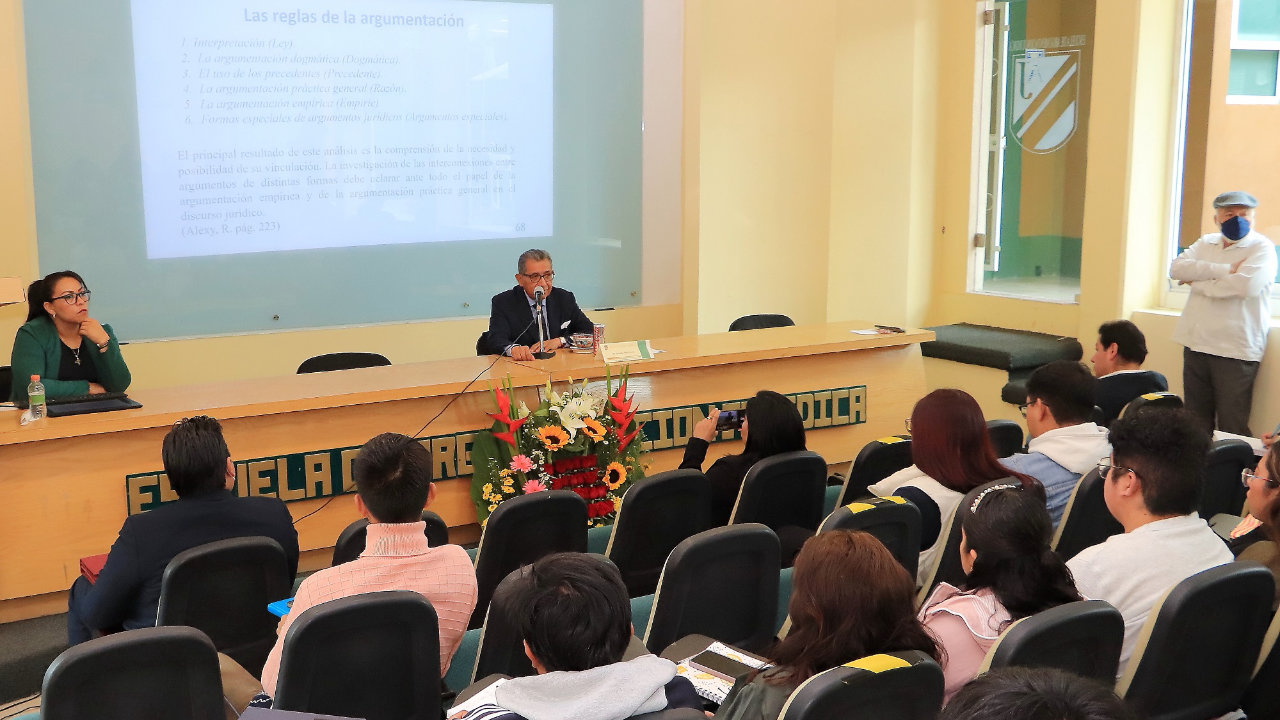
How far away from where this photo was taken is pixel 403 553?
8.49 ft

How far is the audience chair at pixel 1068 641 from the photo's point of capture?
6.42 feet

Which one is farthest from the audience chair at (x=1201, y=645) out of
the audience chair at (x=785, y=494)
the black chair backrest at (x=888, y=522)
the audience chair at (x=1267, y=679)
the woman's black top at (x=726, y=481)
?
the woman's black top at (x=726, y=481)

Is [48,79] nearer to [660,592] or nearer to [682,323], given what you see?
Result: [682,323]

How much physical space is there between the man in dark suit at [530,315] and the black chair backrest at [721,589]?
236 cm

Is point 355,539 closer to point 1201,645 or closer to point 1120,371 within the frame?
point 1201,645

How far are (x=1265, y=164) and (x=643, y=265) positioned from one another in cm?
378

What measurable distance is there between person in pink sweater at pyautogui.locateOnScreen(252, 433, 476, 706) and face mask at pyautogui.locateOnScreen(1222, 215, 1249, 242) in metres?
5.06

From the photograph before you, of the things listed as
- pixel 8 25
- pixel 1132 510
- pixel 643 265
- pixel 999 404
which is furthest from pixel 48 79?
pixel 999 404

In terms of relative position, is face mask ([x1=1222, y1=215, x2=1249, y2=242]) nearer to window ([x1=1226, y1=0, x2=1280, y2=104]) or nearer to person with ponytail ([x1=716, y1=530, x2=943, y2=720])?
window ([x1=1226, y1=0, x2=1280, y2=104])

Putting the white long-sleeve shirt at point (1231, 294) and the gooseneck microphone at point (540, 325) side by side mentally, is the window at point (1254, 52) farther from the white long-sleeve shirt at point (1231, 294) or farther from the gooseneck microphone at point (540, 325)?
the gooseneck microphone at point (540, 325)

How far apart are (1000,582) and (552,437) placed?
2.30 m

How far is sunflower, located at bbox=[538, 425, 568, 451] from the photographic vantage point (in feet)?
13.9

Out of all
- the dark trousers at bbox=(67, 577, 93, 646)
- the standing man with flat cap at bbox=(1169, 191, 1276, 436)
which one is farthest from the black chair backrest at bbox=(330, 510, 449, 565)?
the standing man with flat cap at bbox=(1169, 191, 1276, 436)

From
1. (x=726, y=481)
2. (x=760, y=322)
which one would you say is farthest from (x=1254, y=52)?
(x=726, y=481)
